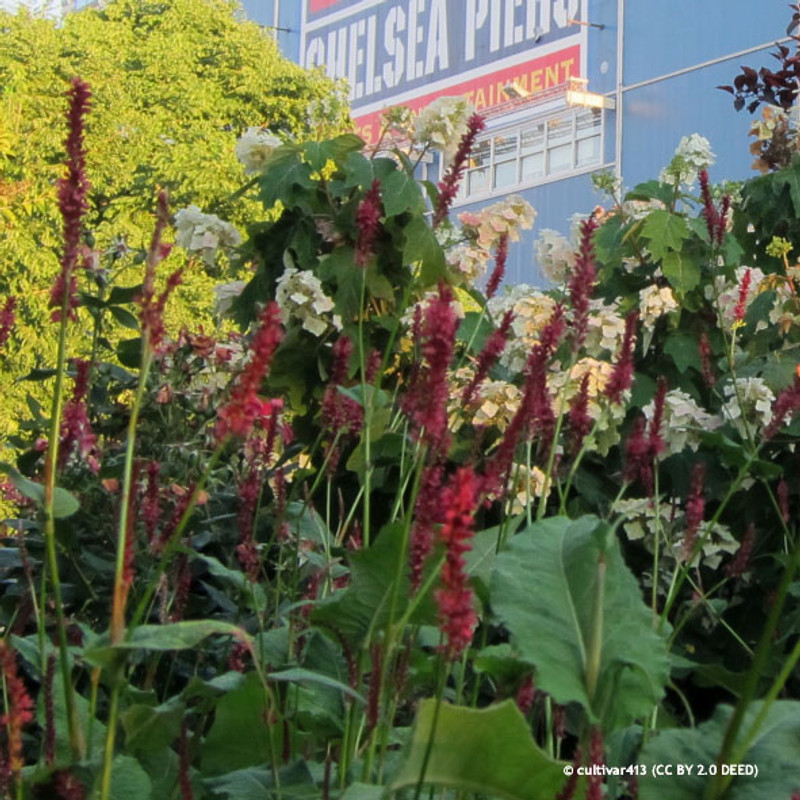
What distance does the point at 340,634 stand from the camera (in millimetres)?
1430

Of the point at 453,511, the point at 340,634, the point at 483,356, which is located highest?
the point at 483,356

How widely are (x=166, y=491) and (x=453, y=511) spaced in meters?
1.90

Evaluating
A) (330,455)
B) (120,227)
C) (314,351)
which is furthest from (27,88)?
(330,455)

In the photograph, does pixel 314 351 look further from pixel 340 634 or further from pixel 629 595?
pixel 629 595

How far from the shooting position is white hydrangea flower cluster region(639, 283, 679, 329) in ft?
12.6

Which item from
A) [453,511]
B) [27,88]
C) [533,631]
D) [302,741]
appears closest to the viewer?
[453,511]

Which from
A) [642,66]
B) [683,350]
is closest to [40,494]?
[683,350]

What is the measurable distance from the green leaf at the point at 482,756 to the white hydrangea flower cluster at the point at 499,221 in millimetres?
2745

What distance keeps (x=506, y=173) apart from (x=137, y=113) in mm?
11090

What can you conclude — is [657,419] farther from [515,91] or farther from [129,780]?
[515,91]

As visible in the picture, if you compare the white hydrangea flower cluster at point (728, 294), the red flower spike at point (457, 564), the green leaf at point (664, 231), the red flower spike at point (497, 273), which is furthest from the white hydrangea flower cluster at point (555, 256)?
the red flower spike at point (457, 564)

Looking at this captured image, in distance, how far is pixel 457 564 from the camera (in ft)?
2.62

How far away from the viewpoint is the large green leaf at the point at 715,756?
1114 mm

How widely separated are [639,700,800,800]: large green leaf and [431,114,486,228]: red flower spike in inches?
24.5
